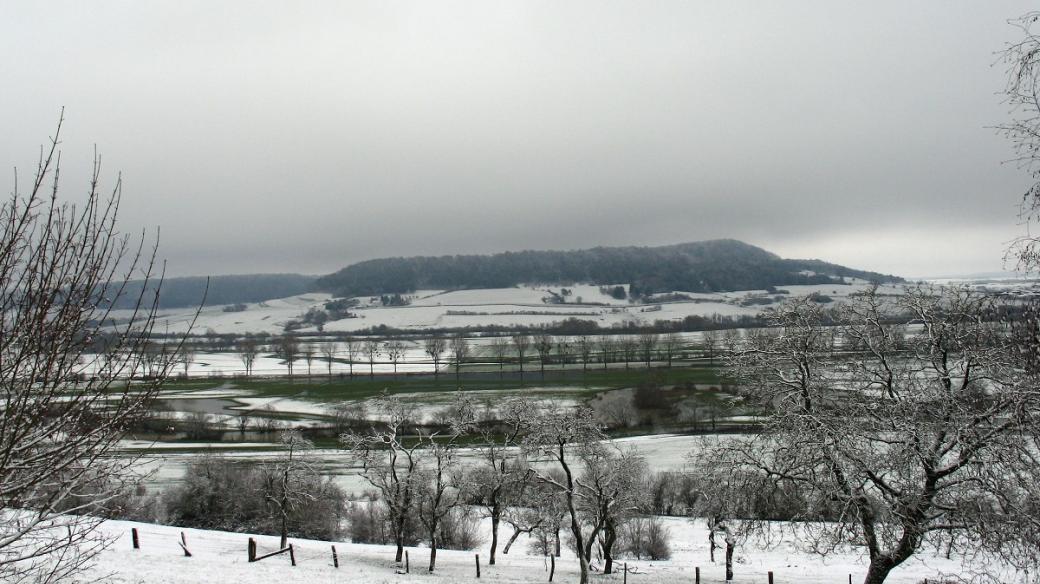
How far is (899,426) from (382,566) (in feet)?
73.0

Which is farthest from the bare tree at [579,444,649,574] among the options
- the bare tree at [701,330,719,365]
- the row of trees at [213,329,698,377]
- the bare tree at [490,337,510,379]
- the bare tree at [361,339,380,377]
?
the bare tree at [361,339,380,377]

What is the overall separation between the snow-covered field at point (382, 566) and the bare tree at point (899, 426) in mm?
5232

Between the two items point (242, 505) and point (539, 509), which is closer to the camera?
point (539, 509)

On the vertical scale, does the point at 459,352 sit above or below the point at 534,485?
below

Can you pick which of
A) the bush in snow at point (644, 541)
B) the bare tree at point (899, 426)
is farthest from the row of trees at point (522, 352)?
the bare tree at point (899, 426)

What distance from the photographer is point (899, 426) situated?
44.6 ft

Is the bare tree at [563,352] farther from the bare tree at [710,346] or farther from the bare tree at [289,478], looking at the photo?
the bare tree at [289,478]

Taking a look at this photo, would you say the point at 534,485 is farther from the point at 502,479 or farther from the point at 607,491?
the point at 607,491

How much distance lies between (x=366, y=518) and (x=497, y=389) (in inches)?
1843

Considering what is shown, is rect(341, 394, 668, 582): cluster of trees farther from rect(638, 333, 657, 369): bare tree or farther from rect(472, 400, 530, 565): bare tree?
rect(638, 333, 657, 369): bare tree

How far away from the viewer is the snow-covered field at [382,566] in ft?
74.3

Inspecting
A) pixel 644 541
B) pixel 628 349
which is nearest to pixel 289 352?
pixel 628 349

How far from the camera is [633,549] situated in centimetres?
3734

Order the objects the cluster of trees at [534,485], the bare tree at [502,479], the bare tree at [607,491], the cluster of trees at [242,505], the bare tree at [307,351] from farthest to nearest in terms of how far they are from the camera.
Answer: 1. the bare tree at [307,351]
2. the cluster of trees at [242,505]
3. the bare tree at [502,479]
4. the bare tree at [607,491]
5. the cluster of trees at [534,485]
